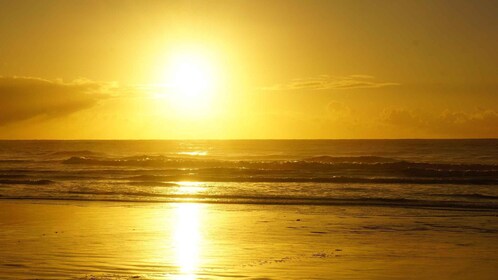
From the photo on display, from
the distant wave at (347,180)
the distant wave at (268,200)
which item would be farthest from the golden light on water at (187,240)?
the distant wave at (347,180)

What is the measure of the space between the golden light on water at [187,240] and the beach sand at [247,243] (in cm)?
2

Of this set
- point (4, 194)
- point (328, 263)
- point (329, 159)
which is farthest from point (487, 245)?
point (329, 159)

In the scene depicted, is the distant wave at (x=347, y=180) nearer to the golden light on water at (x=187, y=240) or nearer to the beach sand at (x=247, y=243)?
the beach sand at (x=247, y=243)

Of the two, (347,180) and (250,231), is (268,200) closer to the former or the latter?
(250,231)

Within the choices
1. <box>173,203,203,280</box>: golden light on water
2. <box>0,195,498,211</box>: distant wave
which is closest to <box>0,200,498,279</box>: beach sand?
<box>173,203,203,280</box>: golden light on water

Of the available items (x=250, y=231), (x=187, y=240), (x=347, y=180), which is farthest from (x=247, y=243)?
(x=347, y=180)

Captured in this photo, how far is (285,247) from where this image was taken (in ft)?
43.8

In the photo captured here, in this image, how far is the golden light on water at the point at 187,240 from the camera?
11203 millimetres

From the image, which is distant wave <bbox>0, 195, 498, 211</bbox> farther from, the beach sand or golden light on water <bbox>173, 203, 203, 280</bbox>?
golden light on water <bbox>173, 203, 203, 280</bbox>

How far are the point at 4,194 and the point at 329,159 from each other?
40.3 metres

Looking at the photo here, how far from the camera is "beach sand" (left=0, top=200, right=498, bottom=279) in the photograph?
11.0 m

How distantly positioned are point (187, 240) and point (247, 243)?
1443 mm

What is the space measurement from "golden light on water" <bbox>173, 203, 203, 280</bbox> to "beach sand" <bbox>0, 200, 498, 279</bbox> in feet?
0.07

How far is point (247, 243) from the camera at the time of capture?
13.8 metres
